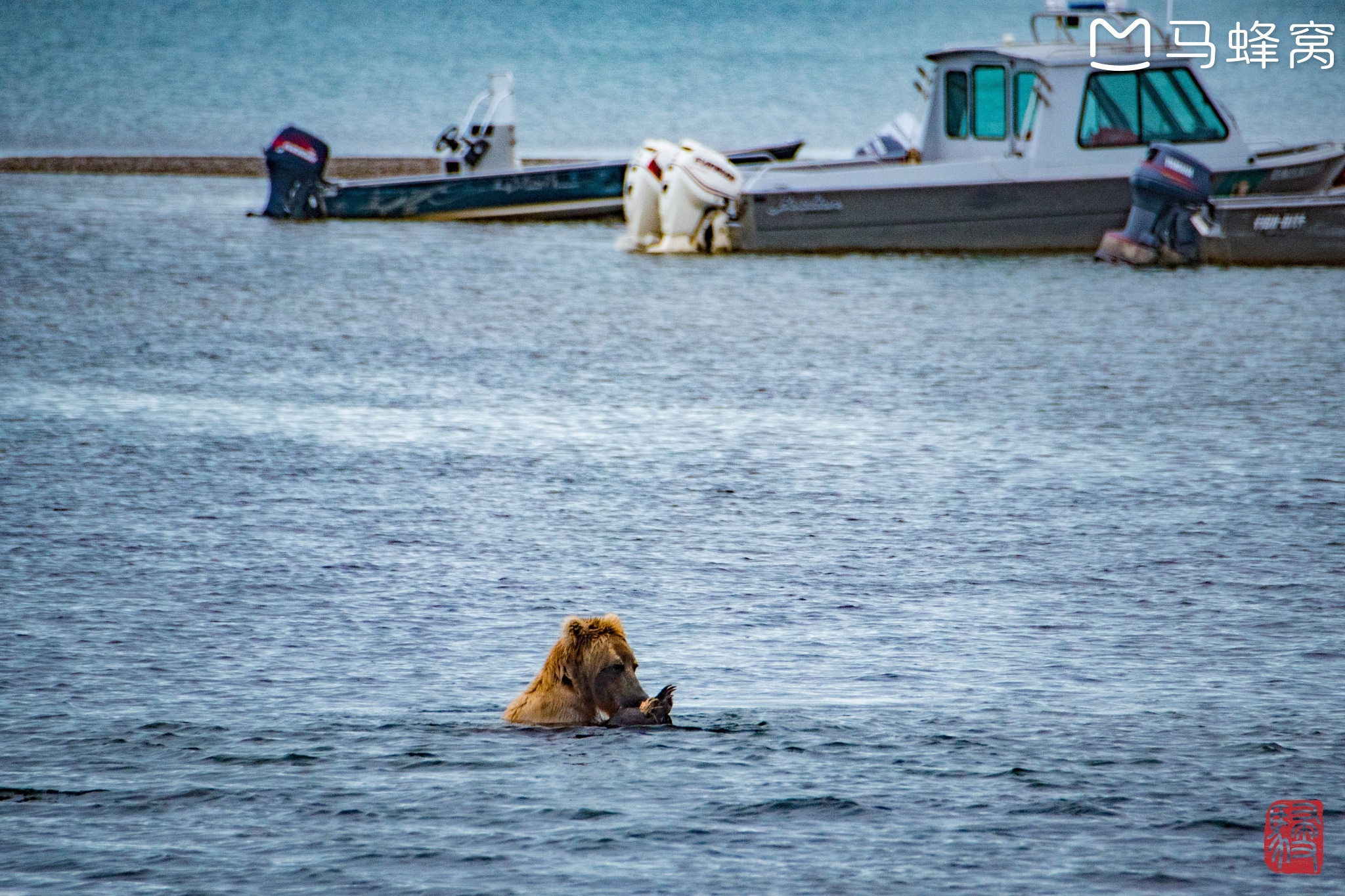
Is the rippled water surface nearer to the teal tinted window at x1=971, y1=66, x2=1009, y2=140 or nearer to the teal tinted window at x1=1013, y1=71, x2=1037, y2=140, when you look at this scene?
the teal tinted window at x1=1013, y1=71, x2=1037, y2=140

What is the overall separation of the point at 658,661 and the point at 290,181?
20.2m

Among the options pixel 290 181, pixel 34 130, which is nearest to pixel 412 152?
pixel 34 130

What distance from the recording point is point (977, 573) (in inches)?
338

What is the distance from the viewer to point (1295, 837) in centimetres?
544

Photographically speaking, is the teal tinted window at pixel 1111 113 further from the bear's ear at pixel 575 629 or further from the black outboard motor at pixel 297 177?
the bear's ear at pixel 575 629

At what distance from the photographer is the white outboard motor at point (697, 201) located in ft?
72.3

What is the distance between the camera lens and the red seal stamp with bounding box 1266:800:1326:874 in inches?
207

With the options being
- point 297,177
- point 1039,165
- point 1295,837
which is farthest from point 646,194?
point 1295,837

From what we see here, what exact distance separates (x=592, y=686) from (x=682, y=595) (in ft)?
6.82

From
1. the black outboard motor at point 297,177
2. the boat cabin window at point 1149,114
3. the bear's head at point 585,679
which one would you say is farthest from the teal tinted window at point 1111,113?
the bear's head at point 585,679

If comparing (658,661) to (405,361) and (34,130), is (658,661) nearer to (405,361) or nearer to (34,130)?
(405,361)
